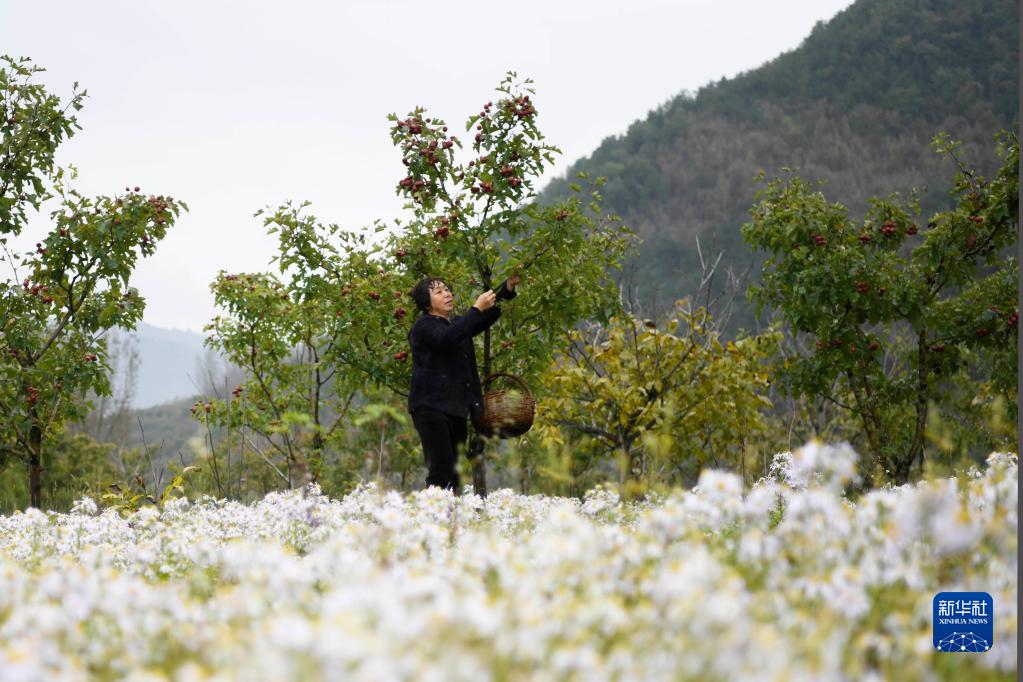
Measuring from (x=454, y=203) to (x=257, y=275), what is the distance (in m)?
3.79

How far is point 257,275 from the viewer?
11008 millimetres

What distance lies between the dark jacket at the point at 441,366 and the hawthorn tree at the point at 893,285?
170 inches

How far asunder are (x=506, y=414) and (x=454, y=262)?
2.80m

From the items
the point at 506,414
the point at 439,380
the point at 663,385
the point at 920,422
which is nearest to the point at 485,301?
the point at 439,380

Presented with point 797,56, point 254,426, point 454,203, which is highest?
point 797,56

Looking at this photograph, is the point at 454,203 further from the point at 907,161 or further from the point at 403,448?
the point at 907,161

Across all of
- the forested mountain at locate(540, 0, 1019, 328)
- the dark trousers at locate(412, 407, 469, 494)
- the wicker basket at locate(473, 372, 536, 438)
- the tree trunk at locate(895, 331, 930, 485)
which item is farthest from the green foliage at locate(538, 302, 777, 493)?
the forested mountain at locate(540, 0, 1019, 328)

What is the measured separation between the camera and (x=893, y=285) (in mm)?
8906

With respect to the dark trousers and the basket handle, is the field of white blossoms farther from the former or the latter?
the basket handle

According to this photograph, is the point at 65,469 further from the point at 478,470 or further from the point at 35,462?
the point at 478,470

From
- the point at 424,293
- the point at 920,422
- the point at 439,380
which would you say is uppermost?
the point at 424,293

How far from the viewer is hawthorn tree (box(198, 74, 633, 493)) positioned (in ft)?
27.1

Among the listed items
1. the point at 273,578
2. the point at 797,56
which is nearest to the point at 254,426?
the point at 273,578

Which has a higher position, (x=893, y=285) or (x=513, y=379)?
(x=893, y=285)
